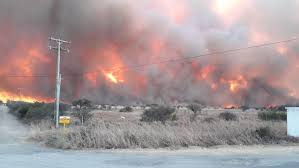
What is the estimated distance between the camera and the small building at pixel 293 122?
23047 mm

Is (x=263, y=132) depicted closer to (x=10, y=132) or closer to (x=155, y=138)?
(x=155, y=138)

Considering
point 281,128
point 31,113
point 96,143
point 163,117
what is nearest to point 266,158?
point 96,143

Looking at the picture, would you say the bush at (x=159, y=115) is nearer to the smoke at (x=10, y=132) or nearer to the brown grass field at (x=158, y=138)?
the smoke at (x=10, y=132)

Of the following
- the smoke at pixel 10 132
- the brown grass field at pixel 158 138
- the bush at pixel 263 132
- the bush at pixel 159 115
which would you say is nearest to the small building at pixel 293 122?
the brown grass field at pixel 158 138

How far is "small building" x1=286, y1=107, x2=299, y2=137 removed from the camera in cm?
2305

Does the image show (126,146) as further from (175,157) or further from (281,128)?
(281,128)

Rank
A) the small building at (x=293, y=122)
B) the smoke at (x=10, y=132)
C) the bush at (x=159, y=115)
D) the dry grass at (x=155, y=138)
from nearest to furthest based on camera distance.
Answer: the dry grass at (x=155, y=138) → the small building at (x=293, y=122) → the smoke at (x=10, y=132) → the bush at (x=159, y=115)

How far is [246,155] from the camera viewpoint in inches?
611

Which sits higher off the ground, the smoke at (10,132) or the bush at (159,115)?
the bush at (159,115)

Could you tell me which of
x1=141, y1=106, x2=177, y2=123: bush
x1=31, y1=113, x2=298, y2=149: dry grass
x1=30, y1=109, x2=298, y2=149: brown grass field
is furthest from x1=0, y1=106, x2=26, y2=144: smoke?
x1=141, y1=106, x2=177, y2=123: bush

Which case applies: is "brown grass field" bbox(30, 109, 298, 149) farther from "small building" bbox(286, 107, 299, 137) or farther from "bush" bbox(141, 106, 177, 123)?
"bush" bbox(141, 106, 177, 123)

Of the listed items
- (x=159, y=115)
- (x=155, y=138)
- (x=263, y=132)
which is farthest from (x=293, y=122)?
(x=159, y=115)

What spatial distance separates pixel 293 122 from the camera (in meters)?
23.2

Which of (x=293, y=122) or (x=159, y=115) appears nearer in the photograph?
(x=293, y=122)
